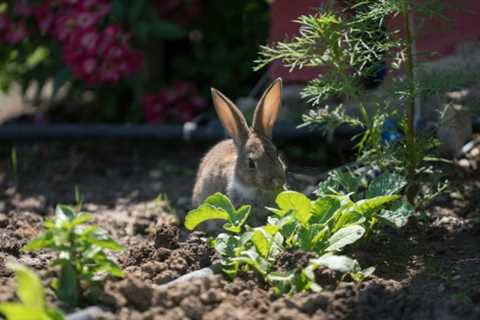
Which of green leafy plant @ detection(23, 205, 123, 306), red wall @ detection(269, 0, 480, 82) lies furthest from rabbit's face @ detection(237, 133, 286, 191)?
green leafy plant @ detection(23, 205, 123, 306)

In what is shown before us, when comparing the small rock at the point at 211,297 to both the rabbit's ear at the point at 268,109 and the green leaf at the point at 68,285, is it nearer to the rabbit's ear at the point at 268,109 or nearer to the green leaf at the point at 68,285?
the green leaf at the point at 68,285

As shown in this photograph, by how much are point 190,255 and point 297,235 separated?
1.73 ft

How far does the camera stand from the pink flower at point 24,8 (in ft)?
22.3

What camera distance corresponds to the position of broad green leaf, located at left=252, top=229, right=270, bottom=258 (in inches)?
137

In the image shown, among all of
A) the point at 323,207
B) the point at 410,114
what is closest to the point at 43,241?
the point at 323,207

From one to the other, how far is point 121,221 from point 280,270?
1.81m

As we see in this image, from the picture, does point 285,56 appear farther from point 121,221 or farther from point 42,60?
point 42,60

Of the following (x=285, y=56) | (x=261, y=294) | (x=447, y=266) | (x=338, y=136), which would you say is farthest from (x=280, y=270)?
(x=338, y=136)

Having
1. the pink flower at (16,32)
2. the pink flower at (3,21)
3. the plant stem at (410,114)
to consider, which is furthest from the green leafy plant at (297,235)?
the pink flower at (3,21)

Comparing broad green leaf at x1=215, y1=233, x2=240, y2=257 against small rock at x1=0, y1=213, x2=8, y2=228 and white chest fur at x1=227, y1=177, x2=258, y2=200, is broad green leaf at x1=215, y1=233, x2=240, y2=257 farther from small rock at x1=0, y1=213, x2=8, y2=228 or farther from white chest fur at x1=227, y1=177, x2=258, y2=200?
small rock at x1=0, y1=213, x2=8, y2=228

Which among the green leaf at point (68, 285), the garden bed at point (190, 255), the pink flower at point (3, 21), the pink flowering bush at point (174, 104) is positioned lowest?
the garden bed at point (190, 255)

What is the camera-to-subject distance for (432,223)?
4465 millimetres

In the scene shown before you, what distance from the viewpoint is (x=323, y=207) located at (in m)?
3.67

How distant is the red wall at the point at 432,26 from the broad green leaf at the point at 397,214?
1.10 metres
